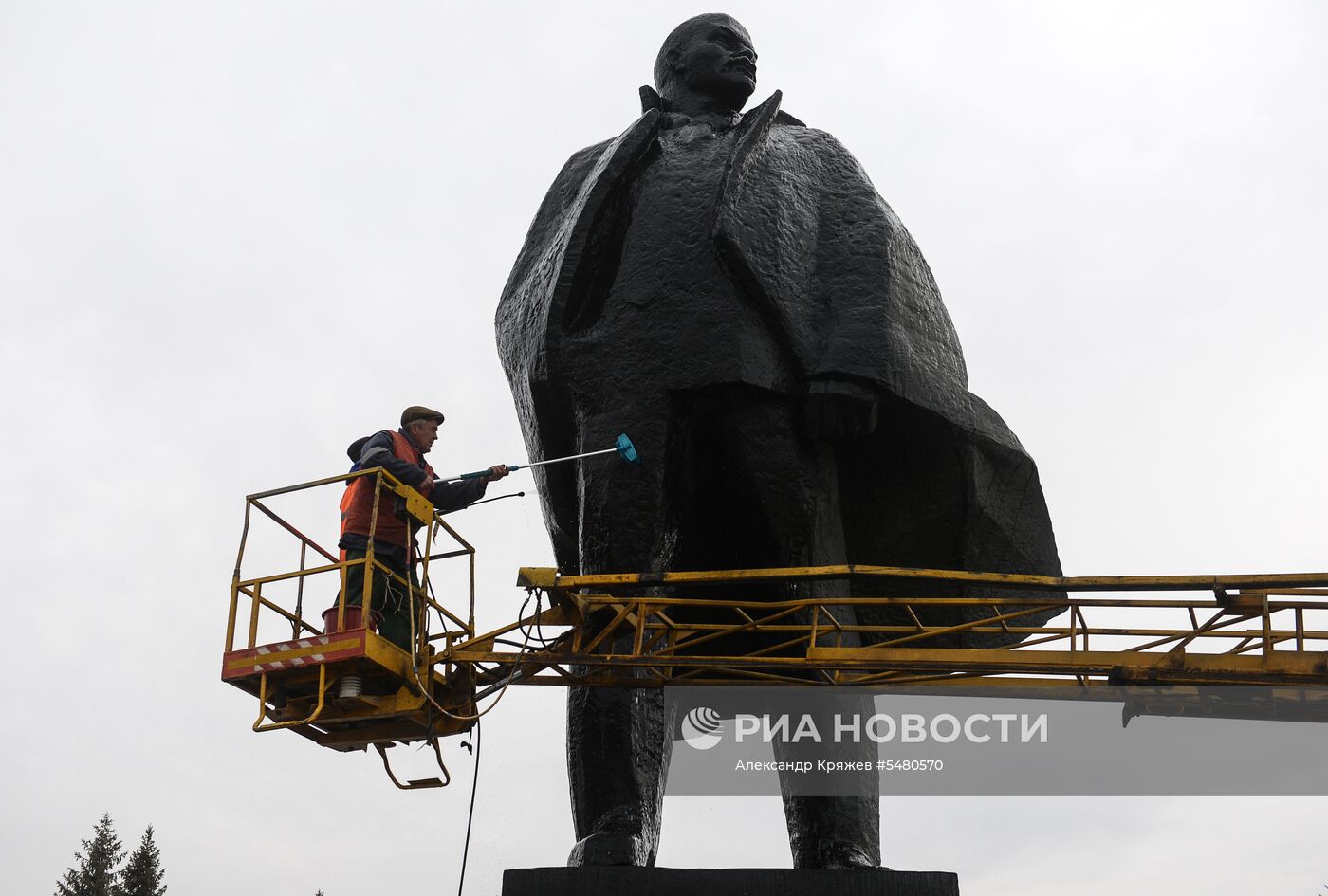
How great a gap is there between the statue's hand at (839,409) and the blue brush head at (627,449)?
31.9 inches

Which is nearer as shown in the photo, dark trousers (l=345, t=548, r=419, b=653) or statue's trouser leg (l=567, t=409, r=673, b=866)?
statue's trouser leg (l=567, t=409, r=673, b=866)

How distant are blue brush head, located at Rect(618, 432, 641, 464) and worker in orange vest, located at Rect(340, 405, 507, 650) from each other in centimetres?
61

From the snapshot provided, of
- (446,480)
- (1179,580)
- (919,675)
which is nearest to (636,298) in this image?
(446,480)

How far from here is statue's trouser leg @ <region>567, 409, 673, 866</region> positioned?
759 cm

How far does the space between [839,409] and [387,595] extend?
219 centimetres

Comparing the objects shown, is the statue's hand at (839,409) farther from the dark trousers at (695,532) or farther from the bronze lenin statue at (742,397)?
the dark trousers at (695,532)

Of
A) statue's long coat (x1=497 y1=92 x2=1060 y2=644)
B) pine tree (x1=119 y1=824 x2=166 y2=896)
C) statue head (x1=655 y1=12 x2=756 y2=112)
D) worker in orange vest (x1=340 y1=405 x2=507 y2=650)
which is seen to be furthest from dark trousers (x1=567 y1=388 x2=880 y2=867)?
pine tree (x1=119 y1=824 x2=166 y2=896)

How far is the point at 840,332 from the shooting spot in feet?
27.5

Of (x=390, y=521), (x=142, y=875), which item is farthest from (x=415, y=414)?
(x=142, y=875)

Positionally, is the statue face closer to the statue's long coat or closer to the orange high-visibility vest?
the statue's long coat

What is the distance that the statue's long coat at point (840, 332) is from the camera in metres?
8.41

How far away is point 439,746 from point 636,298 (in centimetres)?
225

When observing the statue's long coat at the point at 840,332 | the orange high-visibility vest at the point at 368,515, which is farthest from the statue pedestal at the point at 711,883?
the statue's long coat at the point at 840,332

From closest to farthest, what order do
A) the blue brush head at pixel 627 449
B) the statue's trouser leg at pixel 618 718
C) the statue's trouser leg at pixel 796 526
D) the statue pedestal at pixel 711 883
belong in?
the statue pedestal at pixel 711 883
the statue's trouser leg at pixel 618 718
the statue's trouser leg at pixel 796 526
the blue brush head at pixel 627 449
